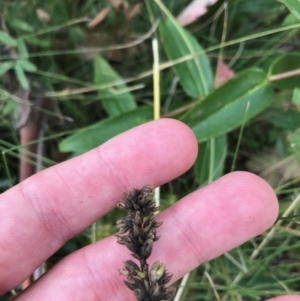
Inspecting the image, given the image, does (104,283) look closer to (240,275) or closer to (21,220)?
(21,220)

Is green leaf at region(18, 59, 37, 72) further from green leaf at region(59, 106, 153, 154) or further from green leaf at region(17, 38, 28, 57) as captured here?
green leaf at region(59, 106, 153, 154)

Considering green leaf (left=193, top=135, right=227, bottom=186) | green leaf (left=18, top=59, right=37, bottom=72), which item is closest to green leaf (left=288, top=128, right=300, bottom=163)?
green leaf (left=193, top=135, right=227, bottom=186)

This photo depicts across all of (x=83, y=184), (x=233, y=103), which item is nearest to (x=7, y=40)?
(x=83, y=184)

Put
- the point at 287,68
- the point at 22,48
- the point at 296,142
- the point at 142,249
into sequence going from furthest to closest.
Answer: the point at 22,48 → the point at 287,68 → the point at 296,142 → the point at 142,249

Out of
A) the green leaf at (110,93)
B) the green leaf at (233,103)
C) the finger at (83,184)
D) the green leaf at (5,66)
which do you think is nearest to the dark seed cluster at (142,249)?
the finger at (83,184)

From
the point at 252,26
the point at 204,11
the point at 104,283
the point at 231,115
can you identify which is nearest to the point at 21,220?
the point at 104,283

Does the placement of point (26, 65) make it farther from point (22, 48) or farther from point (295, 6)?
point (295, 6)

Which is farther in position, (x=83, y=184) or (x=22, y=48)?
(x=22, y=48)

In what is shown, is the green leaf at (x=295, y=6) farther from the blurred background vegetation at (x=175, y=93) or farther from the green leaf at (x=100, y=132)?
the green leaf at (x=100, y=132)
